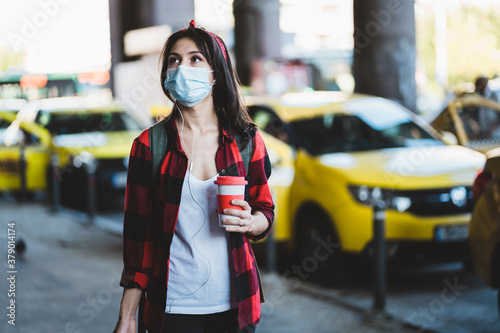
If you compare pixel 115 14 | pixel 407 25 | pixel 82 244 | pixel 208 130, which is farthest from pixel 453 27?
pixel 208 130

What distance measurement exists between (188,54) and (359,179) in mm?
4068

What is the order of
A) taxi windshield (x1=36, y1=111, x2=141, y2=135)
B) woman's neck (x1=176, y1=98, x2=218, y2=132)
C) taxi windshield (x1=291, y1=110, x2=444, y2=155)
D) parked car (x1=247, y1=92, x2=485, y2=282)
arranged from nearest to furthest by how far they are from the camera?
woman's neck (x1=176, y1=98, x2=218, y2=132)
parked car (x1=247, y1=92, x2=485, y2=282)
taxi windshield (x1=291, y1=110, x2=444, y2=155)
taxi windshield (x1=36, y1=111, x2=141, y2=135)

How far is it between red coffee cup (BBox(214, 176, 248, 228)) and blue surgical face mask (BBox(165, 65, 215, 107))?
1.14 ft

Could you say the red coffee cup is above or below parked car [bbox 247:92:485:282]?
above

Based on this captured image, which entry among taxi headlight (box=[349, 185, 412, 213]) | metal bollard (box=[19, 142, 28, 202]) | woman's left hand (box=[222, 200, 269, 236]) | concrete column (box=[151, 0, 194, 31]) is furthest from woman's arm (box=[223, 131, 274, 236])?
concrete column (box=[151, 0, 194, 31])

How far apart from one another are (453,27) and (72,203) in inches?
1762

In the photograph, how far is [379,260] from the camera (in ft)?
19.8

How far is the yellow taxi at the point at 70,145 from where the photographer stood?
11.9m

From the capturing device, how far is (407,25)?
37.9ft

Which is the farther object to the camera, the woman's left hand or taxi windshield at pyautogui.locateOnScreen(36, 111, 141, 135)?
taxi windshield at pyautogui.locateOnScreen(36, 111, 141, 135)

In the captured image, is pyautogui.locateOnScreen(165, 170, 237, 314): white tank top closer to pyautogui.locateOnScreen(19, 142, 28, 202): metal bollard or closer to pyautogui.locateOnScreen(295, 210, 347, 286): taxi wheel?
pyautogui.locateOnScreen(295, 210, 347, 286): taxi wheel

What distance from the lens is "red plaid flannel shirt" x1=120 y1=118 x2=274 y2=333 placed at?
2654 millimetres

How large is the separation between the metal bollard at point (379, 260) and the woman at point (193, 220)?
130 inches

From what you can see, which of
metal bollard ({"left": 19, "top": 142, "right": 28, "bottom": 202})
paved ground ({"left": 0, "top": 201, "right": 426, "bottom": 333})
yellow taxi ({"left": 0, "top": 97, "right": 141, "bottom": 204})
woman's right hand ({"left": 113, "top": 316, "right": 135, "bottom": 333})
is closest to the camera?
woman's right hand ({"left": 113, "top": 316, "right": 135, "bottom": 333})
